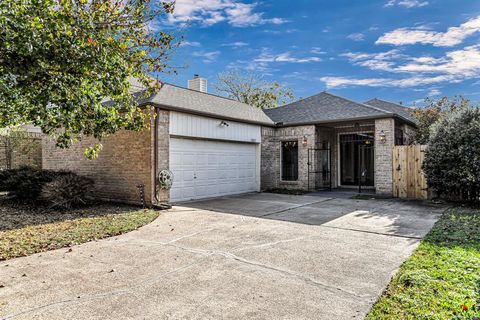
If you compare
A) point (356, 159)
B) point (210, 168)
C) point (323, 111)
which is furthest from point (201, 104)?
point (356, 159)

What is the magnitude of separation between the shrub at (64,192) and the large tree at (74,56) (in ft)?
13.7

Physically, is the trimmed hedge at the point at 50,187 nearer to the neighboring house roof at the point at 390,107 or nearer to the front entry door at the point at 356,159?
the front entry door at the point at 356,159

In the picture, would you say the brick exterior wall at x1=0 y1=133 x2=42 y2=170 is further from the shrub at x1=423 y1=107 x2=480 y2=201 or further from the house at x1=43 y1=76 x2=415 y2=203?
the shrub at x1=423 y1=107 x2=480 y2=201

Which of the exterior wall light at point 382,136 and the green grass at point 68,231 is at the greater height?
the exterior wall light at point 382,136

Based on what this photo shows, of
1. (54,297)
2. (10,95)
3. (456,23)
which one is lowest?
(54,297)

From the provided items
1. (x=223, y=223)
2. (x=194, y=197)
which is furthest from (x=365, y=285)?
(x=194, y=197)

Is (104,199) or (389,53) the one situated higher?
(389,53)

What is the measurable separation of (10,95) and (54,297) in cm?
285

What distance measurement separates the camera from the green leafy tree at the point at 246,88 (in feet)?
101

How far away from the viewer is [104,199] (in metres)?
11.1

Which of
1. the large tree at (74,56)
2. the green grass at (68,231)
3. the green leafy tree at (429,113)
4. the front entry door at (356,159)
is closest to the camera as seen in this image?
the large tree at (74,56)

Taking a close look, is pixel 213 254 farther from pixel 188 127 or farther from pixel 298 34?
pixel 298 34

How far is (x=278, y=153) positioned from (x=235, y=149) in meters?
2.93

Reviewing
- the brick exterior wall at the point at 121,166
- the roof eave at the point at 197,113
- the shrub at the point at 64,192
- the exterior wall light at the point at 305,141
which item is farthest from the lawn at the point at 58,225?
the exterior wall light at the point at 305,141
